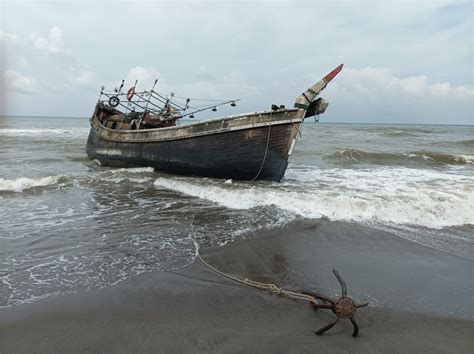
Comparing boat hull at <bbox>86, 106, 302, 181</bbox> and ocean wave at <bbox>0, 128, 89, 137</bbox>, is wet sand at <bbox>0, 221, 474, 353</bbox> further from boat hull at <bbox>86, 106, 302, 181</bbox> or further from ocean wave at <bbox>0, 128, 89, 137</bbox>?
ocean wave at <bbox>0, 128, 89, 137</bbox>

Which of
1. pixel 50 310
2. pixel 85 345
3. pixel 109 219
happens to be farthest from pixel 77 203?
pixel 85 345

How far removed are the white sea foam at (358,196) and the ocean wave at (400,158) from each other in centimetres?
629

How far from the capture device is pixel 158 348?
3012mm

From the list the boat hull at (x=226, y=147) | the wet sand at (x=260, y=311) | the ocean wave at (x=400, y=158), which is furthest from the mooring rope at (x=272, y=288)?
the ocean wave at (x=400, y=158)

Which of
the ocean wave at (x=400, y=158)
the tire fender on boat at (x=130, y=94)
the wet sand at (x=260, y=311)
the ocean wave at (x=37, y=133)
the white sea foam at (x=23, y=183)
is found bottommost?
the ocean wave at (x=400, y=158)

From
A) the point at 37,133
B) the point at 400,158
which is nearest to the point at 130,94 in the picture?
the point at 400,158

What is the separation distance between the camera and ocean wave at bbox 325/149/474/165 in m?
19.0

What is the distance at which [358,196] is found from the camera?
8.90 metres

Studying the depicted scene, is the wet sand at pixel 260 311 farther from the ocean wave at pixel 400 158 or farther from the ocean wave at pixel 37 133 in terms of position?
the ocean wave at pixel 37 133

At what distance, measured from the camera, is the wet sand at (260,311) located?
3.11 metres

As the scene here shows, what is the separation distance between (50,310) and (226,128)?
755 cm

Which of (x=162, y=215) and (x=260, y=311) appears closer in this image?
(x=260, y=311)

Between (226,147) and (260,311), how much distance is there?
741 centimetres

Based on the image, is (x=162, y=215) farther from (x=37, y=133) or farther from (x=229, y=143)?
(x=37, y=133)
